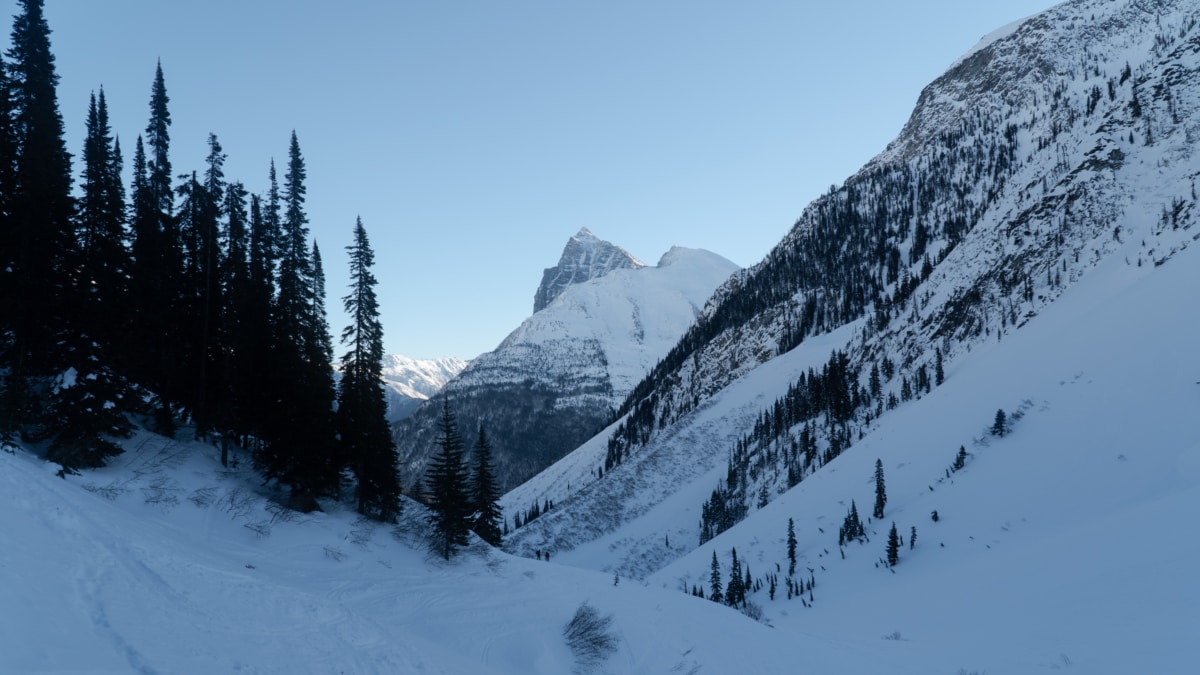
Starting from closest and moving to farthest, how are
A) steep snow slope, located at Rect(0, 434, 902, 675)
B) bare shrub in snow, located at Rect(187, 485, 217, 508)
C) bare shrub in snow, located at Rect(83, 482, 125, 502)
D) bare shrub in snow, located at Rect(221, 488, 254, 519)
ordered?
steep snow slope, located at Rect(0, 434, 902, 675) → bare shrub in snow, located at Rect(83, 482, 125, 502) → bare shrub in snow, located at Rect(187, 485, 217, 508) → bare shrub in snow, located at Rect(221, 488, 254, 519)

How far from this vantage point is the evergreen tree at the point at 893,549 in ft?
111

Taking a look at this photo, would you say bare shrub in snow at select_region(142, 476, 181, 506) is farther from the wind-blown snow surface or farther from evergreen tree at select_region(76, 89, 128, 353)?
the wind-blown snow surface

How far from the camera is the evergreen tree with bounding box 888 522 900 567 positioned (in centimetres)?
3394

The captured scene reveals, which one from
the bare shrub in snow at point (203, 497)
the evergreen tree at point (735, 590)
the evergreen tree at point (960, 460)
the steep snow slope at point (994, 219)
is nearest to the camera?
the bare shrub in snow at point (203, 497)

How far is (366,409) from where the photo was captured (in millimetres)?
38812

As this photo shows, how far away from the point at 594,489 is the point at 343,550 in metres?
74.6

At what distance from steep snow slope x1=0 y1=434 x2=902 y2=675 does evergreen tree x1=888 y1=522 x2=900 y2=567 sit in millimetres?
12600

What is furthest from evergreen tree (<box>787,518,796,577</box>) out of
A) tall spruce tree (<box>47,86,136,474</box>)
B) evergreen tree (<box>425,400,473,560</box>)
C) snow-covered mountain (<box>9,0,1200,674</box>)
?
tall spruce tree (<box>47,86,136,474</box>)

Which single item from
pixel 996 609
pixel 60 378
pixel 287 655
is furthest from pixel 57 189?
pixel 996 609

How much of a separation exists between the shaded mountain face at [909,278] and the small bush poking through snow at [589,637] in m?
41.5

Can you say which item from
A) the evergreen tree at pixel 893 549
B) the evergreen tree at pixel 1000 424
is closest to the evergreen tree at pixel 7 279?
the evergreen tree at pixel 893 549

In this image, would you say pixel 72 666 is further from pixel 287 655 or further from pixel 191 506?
pixel 191 506

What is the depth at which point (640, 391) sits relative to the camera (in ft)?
638

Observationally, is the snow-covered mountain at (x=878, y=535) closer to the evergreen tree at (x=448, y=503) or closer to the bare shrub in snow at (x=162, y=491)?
the bare shrub in snow at (x=162, y=491)
